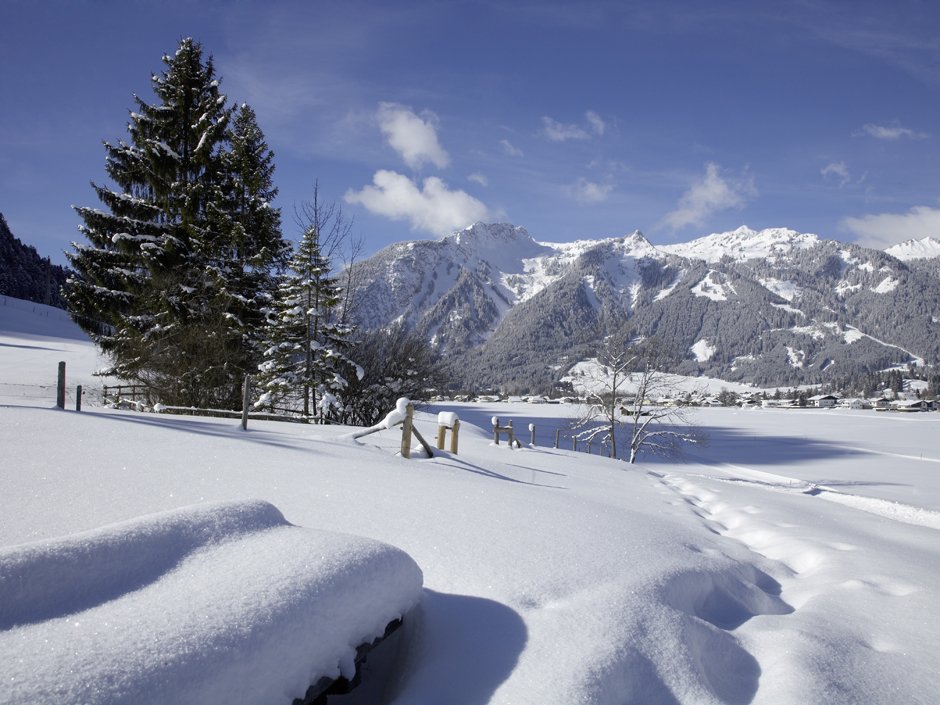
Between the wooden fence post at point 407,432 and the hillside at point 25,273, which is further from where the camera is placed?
the hillside at point 25,273

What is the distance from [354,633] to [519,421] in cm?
4895

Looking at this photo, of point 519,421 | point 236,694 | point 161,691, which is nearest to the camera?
point 161,691

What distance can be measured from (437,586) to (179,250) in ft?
67.9

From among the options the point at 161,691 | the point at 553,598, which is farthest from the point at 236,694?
the point at 553,598

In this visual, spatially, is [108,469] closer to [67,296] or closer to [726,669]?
A: [726,669]

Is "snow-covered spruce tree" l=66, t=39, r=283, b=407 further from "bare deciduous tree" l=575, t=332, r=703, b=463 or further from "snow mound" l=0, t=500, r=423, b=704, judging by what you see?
"snow mound" l=0, t=500, r=423, b=704

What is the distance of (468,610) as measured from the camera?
127 inches

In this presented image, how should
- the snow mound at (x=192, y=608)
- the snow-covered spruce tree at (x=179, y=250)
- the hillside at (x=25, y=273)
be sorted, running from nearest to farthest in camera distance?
the snow mound at (x=192, y=608)
the snow-covered spruce tree at (x=179, y=250)
the hillside at (x=25, y=273)

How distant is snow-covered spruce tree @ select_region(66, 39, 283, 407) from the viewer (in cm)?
1880

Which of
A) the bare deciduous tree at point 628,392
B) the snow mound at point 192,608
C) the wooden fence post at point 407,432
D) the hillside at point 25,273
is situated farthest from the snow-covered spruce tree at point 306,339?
the hillside at point 25,273

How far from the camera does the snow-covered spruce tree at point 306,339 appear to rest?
19.1 meters

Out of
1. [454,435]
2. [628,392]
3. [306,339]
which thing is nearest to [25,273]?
[306,339]

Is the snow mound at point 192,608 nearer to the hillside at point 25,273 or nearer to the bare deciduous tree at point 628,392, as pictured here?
the bare deciduous tree at point 628,392

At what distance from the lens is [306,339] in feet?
64.6
